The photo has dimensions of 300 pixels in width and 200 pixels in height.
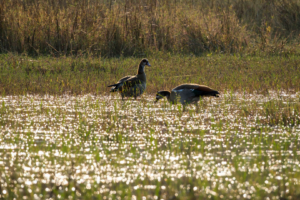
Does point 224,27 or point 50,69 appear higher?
point 224,27

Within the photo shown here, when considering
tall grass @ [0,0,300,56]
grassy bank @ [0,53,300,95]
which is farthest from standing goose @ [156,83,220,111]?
tall grass @ [0,0,300,56]

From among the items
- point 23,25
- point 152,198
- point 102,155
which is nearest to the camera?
point 152,198

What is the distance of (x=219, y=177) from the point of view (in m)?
3.79

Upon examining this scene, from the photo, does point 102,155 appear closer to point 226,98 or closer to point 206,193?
point 206,193

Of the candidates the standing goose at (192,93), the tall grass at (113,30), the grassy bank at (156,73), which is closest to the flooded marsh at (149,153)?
the standing goose at (192,93)

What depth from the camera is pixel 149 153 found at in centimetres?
455

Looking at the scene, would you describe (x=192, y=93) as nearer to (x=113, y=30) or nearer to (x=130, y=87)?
(x=130, y=87)

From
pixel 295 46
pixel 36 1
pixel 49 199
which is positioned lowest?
Result: pixel 49 199

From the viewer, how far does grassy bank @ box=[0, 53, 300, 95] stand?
9586 millimetres

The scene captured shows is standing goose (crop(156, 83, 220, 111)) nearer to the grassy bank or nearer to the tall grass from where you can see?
the grassy bank

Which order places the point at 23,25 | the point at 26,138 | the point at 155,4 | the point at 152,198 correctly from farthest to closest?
the point at 155,4 < the point at 23,25 < the point at 26,138 < the point at 152,198

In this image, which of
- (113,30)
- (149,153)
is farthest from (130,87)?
(113,30)

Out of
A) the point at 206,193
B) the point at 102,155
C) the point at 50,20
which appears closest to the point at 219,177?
the point at 206,193

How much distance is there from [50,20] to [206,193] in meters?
11.4
